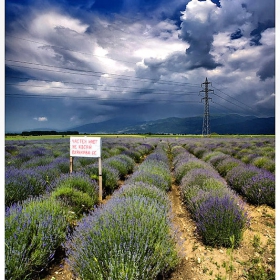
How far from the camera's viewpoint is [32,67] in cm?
265

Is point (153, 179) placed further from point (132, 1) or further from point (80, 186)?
point (132, 1)

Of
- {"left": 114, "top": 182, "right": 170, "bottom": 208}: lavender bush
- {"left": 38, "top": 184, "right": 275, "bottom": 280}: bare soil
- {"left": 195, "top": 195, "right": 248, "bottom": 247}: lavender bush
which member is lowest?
{"left": 38, "top": 184, "right": 275, "bottom": 280}: bare soil

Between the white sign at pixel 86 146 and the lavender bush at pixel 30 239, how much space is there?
188 cm

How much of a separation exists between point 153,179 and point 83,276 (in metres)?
2.85

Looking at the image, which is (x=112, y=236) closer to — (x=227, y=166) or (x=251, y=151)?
(x=227, y=166)

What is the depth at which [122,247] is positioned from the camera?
1805 mm

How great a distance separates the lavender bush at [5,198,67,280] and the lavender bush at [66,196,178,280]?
1.19ft

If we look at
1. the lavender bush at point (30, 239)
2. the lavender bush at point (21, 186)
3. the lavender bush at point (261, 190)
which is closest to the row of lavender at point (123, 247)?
the lavender bush at point (30, 239)

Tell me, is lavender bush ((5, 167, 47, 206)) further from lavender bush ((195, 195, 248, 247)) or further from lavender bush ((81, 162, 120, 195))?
lavender bush ((195, 195, 248, 247))

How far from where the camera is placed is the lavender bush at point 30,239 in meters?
1.88

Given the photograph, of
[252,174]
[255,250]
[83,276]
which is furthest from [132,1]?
[252,174]

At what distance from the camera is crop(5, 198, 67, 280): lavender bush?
1.88m

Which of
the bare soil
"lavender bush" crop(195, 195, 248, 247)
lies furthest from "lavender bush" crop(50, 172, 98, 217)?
"lavender bush" crop(195, 195, 248, 247)
